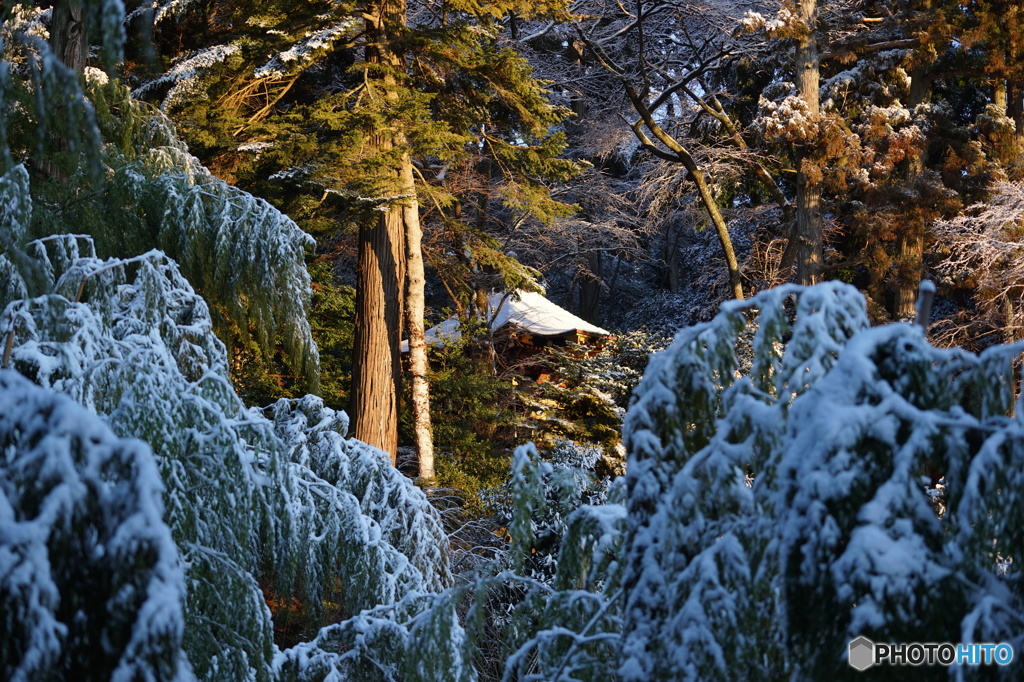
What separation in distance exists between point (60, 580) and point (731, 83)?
18752mm

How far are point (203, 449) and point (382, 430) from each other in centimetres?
649

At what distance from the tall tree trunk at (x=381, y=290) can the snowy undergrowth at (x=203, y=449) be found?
546 centimetres

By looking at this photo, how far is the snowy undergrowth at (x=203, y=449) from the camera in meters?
2.26

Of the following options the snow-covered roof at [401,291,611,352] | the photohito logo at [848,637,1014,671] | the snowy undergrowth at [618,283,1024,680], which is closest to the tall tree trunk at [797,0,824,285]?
the snow-covered roof at [401,291,611,352]

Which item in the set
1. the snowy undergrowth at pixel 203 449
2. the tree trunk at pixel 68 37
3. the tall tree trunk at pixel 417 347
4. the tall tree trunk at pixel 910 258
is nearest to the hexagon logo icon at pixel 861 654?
the snowy undergrowth at pixel 203 449

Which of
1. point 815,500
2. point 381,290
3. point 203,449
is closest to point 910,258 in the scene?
point 381,290

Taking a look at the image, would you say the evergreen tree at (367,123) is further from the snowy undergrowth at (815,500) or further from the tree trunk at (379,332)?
the snowy undergrowth at (815,500)

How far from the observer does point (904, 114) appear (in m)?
12.8

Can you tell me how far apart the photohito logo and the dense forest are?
12mm

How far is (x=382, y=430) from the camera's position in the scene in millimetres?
8828

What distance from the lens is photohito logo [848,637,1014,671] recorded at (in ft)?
3.51

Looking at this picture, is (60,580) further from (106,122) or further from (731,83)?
(731,83)

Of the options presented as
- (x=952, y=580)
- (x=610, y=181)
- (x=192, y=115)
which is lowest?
(x=952, y=580)

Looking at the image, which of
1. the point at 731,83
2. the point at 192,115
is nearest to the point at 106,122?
the point at 192,115
